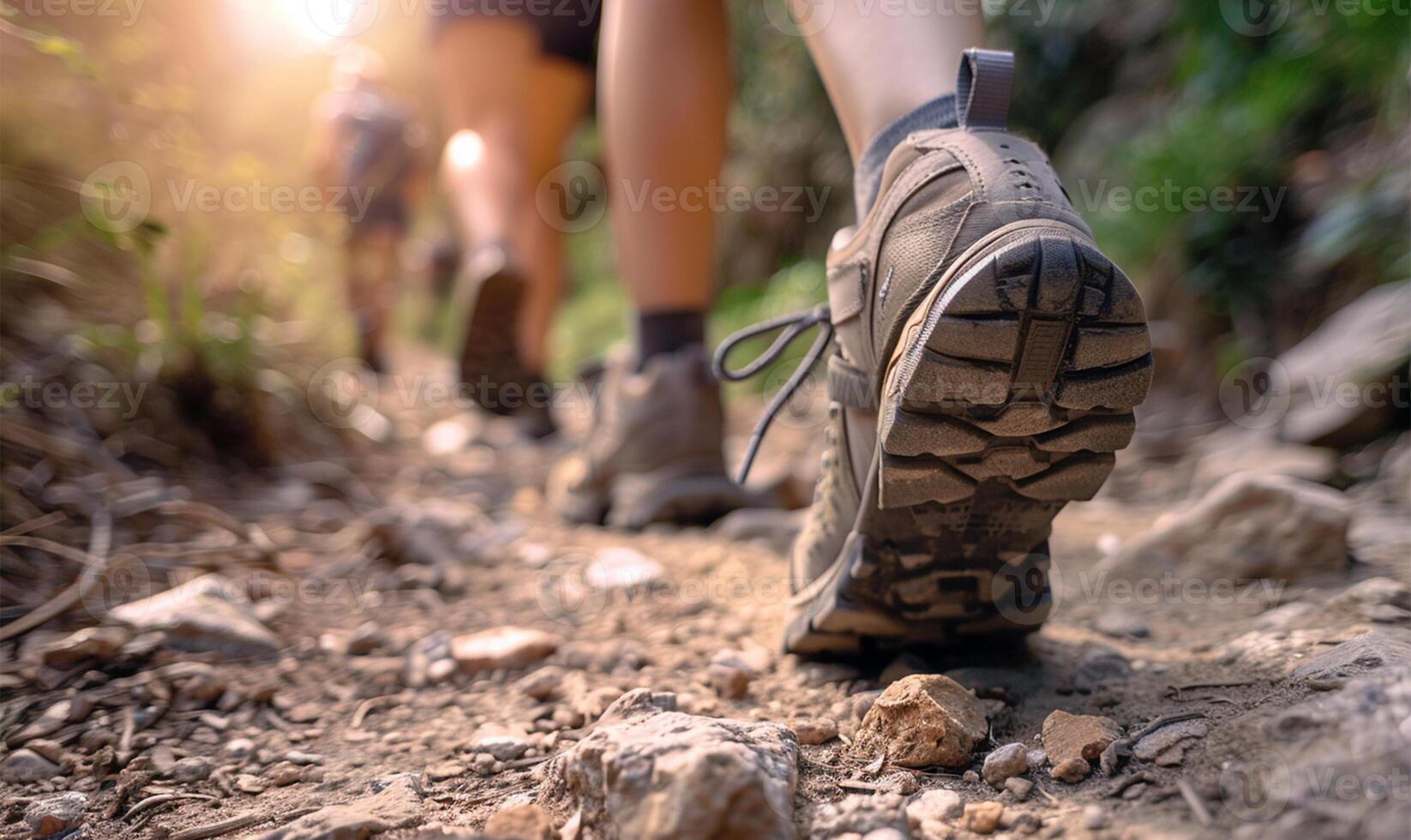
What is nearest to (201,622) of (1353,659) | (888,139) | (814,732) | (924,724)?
(814,732)

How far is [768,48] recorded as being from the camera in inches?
218

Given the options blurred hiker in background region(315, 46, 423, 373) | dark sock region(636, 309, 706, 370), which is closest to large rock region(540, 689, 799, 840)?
dark sock region(636, 309, 706, 370)

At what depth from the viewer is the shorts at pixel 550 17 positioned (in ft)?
8.34

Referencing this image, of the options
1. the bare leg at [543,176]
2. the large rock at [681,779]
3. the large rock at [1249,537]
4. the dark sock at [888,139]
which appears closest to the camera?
the large rock at [681,779]

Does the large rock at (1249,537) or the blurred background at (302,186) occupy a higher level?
the blurred background at (302,186)

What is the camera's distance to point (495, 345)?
8.41 feet

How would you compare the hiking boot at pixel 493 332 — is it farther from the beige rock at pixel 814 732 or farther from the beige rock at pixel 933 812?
the beige rock at pixel 933 812

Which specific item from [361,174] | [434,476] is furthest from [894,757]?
[361,174]

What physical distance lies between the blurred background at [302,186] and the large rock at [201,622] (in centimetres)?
49

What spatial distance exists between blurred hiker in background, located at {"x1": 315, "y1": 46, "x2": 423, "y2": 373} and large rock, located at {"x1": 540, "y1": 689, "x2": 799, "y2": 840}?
126 inches

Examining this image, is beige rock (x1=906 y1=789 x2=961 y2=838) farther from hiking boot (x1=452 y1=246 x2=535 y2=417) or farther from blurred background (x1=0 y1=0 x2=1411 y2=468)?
hiking boot (x1=452 y1=246 x2=535 y2=417)

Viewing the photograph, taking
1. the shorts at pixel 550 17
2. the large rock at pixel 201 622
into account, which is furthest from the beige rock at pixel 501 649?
the shorts at pixel 550 17

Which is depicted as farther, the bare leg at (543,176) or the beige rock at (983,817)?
the bare leg at (543,176)

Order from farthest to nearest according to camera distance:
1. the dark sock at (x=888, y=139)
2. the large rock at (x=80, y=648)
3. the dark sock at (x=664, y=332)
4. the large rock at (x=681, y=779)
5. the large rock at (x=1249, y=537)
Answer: the dark sock at (x=664, y=332)
the large rock at (x=1249, y=537)
the large rock at (x=80, y=648)
the dark sock at (x=888, y=139)
the large rock at (x=681, y=779)
